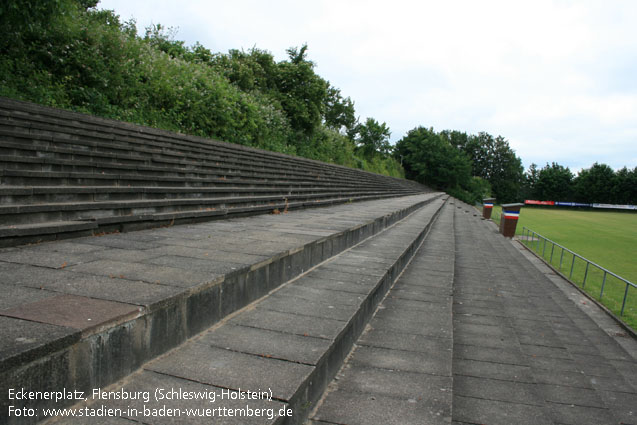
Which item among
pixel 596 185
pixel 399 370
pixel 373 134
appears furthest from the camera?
pixel 596 185

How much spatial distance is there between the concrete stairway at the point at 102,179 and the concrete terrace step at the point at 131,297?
1.44ft

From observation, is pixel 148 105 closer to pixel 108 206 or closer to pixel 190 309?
pixel 108 206

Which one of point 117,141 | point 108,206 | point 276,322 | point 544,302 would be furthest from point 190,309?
point 544,302

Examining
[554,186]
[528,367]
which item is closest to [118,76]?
[528,367]

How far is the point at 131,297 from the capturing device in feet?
6.13

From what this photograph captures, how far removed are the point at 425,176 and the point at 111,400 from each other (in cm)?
6896

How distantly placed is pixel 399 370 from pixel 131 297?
5.58 feet

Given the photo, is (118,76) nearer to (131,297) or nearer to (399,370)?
(131,297)

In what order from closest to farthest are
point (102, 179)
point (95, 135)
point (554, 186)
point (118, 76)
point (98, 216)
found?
point (98, 216), point (102, 179), point (95, 135), point (118, 76), point (554, 186)

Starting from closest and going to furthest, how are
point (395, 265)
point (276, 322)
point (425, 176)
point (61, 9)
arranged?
point (276, 322) → point (395, 265) → point (61, 9) → point (425, 176)

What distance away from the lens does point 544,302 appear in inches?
272

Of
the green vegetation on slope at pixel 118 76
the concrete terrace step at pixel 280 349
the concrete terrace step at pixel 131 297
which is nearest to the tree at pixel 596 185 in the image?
the green vegetation on slope at pixel 118 76

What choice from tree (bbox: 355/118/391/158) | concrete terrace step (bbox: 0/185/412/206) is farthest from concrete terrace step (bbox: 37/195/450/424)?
tree (bbox: 355/118/391/158)

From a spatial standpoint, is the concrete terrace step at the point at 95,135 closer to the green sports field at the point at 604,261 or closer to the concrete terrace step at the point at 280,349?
the concrete terrace step at the point at 280,349
